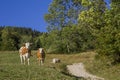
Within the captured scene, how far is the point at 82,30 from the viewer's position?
67.9 meters

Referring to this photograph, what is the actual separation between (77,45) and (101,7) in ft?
104

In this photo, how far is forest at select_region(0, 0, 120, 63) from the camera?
4031 centimetres

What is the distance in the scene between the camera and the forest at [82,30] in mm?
40312

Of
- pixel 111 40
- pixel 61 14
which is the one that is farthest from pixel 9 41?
pixel 111 40

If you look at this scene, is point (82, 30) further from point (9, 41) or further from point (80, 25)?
point (9, 41)

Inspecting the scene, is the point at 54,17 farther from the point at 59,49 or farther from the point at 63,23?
the point at 59,49

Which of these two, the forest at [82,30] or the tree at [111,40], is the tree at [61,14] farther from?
the tree at [111,40]

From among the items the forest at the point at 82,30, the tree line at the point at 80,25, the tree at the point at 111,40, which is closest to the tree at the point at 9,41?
the forest at the point at 82,30

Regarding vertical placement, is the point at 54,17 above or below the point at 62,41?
above

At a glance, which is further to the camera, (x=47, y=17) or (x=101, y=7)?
(x=47, y=17)

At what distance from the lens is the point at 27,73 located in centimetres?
1944

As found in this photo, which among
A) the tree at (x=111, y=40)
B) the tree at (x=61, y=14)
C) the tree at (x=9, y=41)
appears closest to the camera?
the tree at (x=111, y=40)

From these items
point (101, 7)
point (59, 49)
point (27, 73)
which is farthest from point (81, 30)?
point (27, 73)

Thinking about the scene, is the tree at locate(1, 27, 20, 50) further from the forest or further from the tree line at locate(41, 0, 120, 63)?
the tree line at locate(41, 0, 120, 63)
